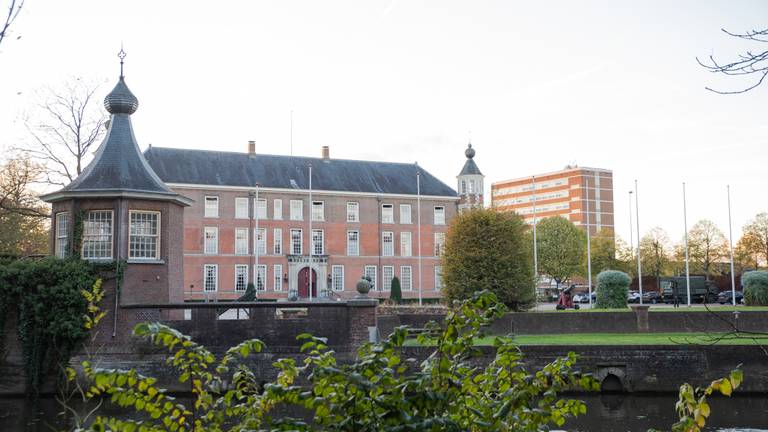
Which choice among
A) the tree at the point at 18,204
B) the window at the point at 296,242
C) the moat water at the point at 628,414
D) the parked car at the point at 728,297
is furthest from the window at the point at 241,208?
the parked car at the point at 728,297

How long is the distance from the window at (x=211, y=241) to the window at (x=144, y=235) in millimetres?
27403

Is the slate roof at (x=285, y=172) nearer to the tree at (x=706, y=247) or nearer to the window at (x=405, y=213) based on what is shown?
the window at (x=405, y=213)

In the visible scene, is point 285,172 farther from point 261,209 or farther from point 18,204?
point 18,204

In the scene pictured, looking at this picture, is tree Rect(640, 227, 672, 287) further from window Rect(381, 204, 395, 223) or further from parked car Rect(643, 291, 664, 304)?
window Rect(381, 204, 395, 223)

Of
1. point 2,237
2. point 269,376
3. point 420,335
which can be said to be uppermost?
point 2,237

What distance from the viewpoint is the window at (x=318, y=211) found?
169ft

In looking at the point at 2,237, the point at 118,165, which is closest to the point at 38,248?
the point at 2,237

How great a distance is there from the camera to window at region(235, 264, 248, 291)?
49.4 meters

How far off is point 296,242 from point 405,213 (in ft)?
28.7

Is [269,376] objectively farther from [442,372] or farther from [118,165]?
[442,372]

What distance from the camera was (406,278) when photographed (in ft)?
175

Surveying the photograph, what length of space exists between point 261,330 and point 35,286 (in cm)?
648

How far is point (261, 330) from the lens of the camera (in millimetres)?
20875

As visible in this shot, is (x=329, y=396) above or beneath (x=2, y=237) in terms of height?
beneath
